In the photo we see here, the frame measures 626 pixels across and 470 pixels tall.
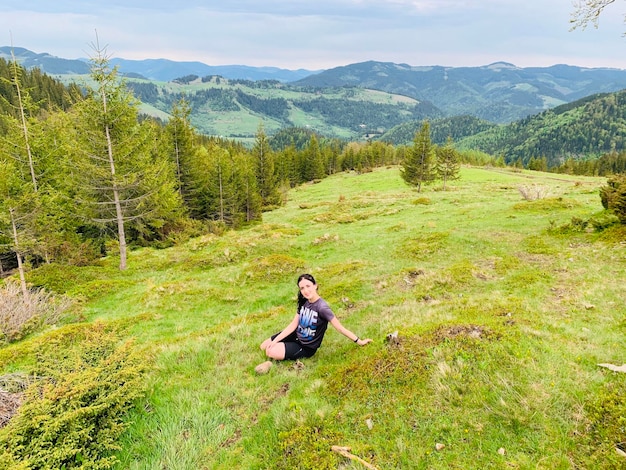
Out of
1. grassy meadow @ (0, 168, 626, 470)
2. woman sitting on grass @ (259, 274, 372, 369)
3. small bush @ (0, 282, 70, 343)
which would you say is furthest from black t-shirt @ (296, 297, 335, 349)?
small bush @ (0, 282, 70, 343)

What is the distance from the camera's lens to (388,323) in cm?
818

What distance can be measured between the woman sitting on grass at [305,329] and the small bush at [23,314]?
1070cm

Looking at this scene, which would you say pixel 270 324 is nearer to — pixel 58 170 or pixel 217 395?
pixel 217 395

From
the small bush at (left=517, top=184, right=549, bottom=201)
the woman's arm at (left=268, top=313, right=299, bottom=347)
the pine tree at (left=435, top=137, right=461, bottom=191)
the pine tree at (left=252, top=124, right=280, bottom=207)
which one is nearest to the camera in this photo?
the woman's arm at (left=268, top=313, right=299, bottom=347)

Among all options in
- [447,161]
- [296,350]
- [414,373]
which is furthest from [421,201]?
[414,373]

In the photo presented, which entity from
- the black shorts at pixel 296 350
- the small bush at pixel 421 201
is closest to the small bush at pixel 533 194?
the small bush at pixel 421 201

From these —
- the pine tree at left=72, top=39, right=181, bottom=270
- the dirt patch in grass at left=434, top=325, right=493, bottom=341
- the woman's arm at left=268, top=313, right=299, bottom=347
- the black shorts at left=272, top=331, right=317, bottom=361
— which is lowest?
the black shorts at left=272, top=331, right=317, bottom=361

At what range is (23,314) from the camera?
497 inches

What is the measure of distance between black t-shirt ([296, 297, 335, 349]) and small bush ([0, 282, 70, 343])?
11429 mm

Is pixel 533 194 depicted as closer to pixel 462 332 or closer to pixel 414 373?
pixel 462 332

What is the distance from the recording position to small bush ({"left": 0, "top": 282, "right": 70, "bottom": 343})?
38.8ft

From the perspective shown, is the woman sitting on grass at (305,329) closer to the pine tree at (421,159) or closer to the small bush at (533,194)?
the small bush at (533,194)

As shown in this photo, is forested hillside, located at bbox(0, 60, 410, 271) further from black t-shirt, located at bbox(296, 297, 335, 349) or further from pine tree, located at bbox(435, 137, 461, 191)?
pine tree, located at bbox(435, 137, 461, 191)

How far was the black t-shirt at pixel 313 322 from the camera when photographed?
697 cm
